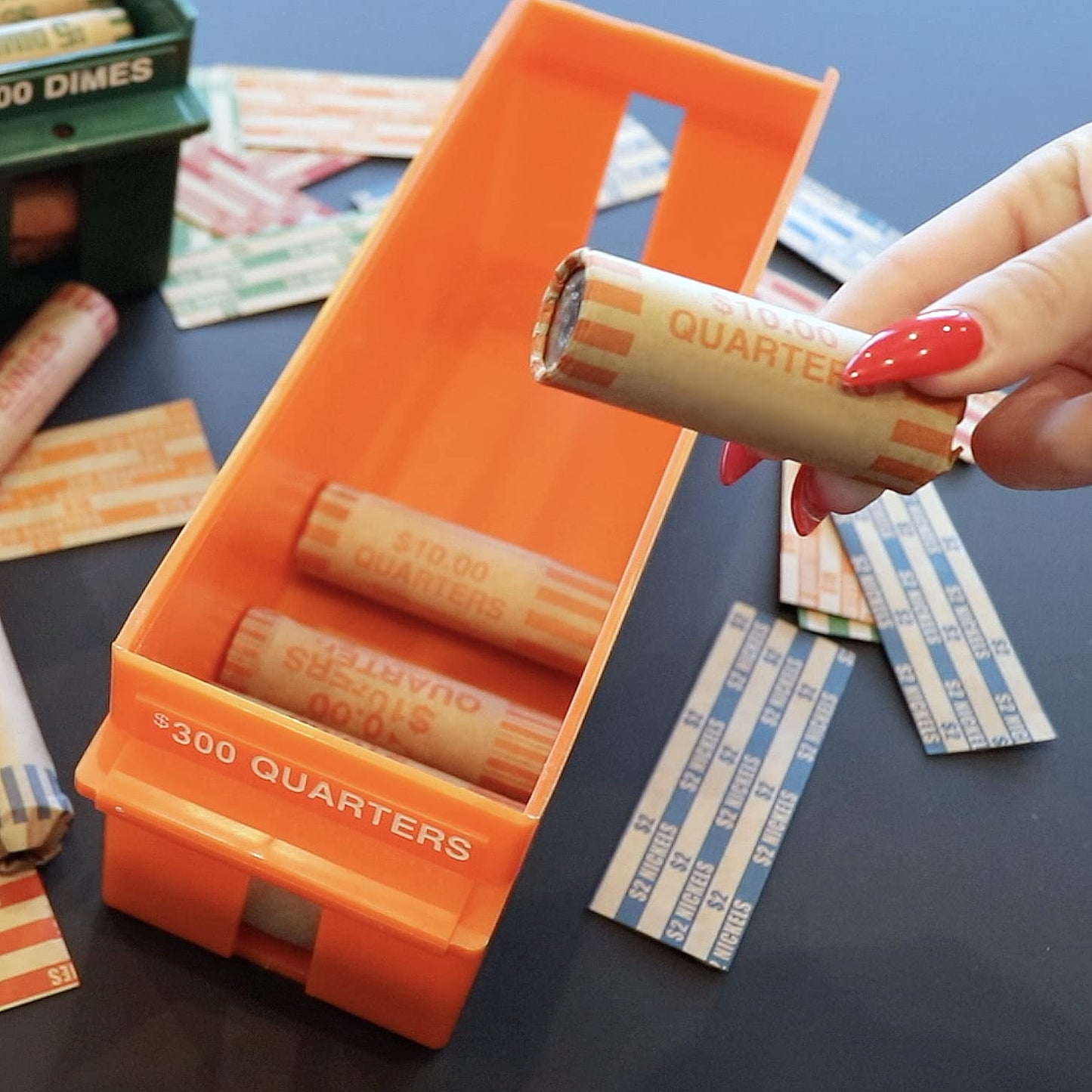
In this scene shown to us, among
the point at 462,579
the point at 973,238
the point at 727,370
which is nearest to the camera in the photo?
the point at 727,370

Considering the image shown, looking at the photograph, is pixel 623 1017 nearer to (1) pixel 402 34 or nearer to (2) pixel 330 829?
(2) pixel 330 829

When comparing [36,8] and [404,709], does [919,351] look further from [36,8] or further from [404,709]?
[36,8]

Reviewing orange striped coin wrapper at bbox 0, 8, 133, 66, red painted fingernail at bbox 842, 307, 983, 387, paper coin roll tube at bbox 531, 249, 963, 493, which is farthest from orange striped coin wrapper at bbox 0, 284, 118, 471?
red painted fingernail at bbox 842, 307, 983, 387

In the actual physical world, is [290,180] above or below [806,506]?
below

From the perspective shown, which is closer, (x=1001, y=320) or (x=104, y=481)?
(x=1001, y=320)

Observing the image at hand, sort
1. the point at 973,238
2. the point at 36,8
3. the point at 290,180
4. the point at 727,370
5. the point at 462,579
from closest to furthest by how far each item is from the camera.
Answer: the point at 727,370 → the point at 973,238 → the point at 462,579 → the point at 36,8 → the point at 290,180

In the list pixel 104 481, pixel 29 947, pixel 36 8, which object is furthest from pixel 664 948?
pixel 36 8

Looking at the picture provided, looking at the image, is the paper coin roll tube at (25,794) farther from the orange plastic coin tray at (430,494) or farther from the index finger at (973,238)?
the index finger at (973,238)
